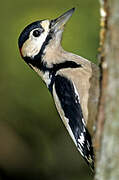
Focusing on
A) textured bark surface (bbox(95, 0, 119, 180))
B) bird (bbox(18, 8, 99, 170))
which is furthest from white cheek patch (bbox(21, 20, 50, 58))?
textured bark surface (bbox(95, 0, 119, 180))

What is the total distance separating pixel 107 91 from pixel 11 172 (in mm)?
3368

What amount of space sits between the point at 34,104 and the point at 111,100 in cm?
282

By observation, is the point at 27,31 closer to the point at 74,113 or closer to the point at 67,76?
the point at 67,76

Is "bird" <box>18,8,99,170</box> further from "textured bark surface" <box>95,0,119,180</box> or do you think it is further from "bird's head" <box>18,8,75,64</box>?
"textured bark surface" <box>95,0,119,180</box>

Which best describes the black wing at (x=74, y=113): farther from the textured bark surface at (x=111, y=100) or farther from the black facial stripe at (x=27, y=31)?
the textured bark surface at (x=111, y=100)

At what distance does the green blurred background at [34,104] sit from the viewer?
4309 mm

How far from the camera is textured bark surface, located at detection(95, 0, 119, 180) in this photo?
1.93m

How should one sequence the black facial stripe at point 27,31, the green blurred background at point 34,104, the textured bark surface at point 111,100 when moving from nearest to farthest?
1. the textured bark surface at point 111,100
2. the black facial stripe at point 27,31
3. the green blurred background at point 34,104

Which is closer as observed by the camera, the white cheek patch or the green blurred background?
the white cheek patch

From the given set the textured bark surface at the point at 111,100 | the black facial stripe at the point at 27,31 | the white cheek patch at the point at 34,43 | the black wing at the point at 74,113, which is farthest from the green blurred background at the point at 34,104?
the textured bark surface at the point at 111,100

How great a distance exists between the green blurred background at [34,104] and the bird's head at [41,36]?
51 centimetres

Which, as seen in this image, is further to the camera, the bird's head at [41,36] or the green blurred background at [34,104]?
the green blurred background at [34,104]

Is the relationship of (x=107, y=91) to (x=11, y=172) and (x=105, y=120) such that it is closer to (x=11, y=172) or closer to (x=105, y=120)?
(x=105, y=120)

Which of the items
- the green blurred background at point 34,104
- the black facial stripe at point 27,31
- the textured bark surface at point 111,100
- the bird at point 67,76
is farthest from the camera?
the green blurred background at point 34,104
